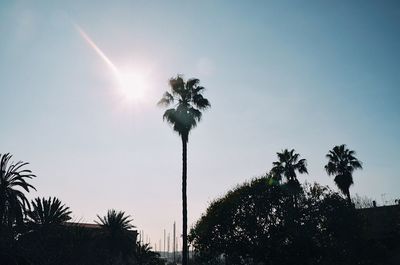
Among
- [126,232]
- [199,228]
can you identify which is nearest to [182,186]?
[199,228]

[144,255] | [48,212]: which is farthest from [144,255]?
[48,212]

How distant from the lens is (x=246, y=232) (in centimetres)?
2867

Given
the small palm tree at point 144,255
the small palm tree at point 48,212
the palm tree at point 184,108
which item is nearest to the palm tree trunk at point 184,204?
the palm tree at point 184,108

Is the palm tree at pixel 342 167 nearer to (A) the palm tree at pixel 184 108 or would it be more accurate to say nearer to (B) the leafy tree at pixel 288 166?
(B) the leafy tree at pixel 288 166

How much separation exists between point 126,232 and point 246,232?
103ft

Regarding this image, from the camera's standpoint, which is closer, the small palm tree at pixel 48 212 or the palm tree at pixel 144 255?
the small palm tree at pixel 48 212

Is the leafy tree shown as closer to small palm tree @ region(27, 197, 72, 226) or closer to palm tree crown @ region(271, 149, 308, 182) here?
palm tree crown @ region(271, 149, 308, 182)

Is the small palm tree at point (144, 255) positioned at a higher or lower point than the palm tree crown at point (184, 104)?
lower

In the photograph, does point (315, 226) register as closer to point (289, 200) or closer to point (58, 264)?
point (289, 200)

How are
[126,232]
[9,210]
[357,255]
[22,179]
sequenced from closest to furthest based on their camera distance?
[357,255] < [9,210] < [22,179] < [126,232]

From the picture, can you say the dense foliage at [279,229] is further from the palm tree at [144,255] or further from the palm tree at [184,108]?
the palm tree at [144,255]

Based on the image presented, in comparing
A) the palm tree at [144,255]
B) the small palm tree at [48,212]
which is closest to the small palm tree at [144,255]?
the palm tree at [144,255]

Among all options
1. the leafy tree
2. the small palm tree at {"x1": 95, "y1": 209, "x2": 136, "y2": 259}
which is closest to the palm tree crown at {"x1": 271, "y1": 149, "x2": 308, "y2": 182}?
the leafy tree

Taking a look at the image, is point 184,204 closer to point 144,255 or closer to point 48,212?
point 48,212
